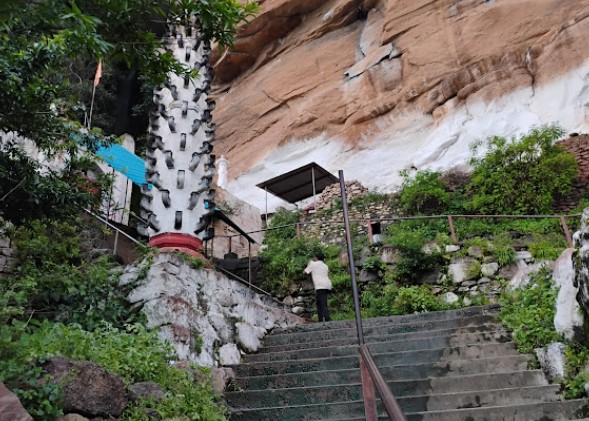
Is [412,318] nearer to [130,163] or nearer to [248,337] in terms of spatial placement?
[248,337]

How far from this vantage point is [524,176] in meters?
11.5

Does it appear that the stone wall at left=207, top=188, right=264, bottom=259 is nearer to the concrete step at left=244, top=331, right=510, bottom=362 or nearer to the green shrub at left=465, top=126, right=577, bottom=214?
the green shrub at left=465, top=126, right=577, bottom=214

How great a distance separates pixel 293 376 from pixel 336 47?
1700 cm

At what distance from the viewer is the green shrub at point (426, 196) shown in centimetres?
1257

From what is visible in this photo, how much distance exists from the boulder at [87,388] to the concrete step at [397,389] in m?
1.44

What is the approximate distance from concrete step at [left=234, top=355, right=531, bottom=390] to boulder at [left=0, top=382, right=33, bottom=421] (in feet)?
8.35

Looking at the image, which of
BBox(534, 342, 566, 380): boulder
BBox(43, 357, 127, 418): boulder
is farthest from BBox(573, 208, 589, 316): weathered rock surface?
BBox(43, 357, 127, 418): boulder

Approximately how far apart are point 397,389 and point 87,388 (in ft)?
8.22

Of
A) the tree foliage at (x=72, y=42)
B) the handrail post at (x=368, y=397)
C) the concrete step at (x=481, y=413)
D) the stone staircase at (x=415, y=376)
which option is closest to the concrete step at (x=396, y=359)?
the stone staircase at (x=415, y=376)

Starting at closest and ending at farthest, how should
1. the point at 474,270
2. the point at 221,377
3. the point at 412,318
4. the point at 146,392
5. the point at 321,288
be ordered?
the point at 146,392 < the point at 221,377 < the point at 412,318 < the point at 321,288 < the point at 474,270

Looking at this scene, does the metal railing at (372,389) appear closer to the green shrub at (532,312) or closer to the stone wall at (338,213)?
the green shrub at (532,312)

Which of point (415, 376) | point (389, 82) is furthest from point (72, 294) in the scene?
point (389, 82)

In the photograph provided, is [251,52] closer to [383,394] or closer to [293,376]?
[293,376]

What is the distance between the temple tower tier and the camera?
6062mm
